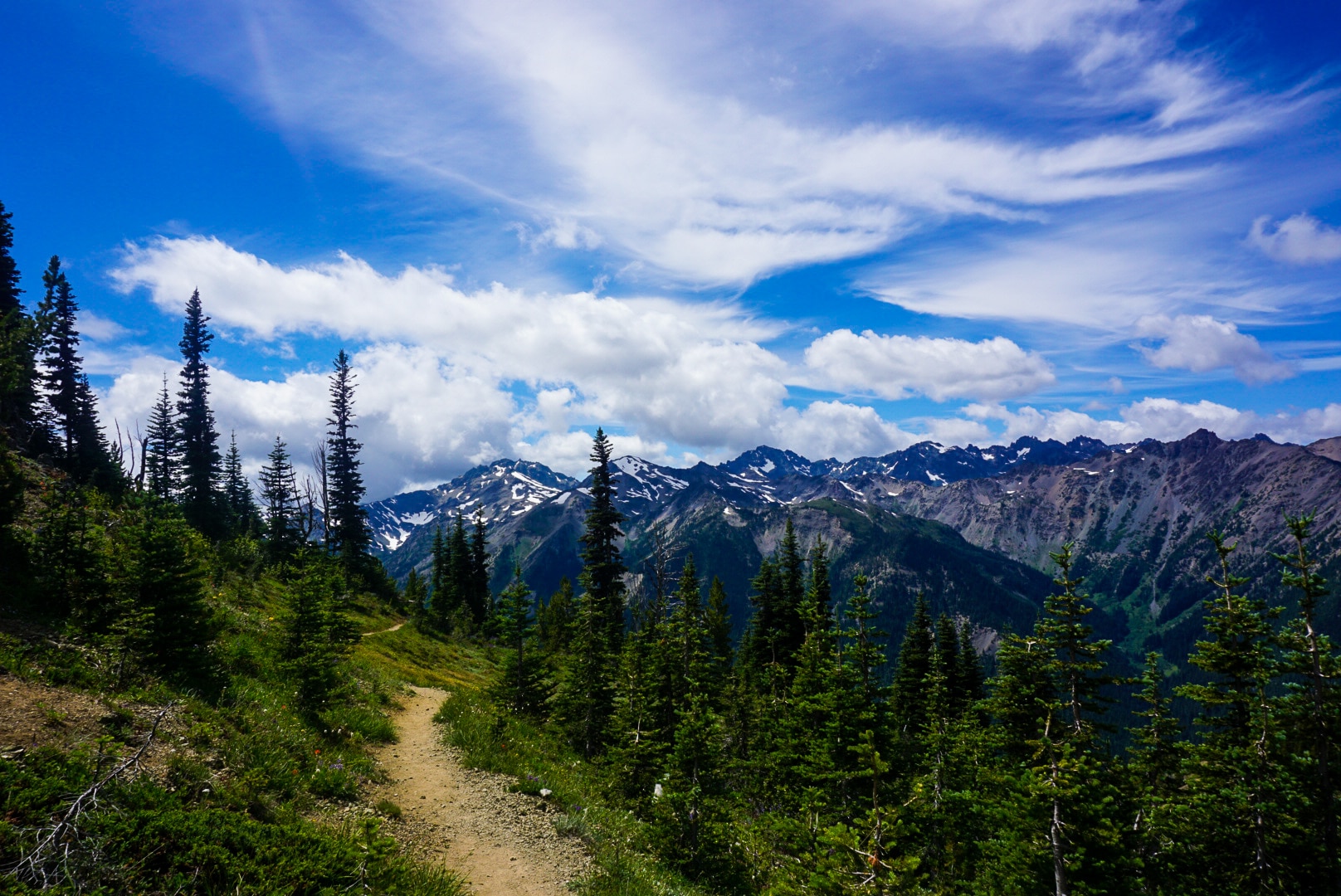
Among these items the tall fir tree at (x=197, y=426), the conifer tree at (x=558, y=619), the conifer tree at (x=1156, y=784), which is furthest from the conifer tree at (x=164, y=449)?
the conifer tree at (x=1156, y=784)

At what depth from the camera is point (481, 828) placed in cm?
1327

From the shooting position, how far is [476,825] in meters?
13.4

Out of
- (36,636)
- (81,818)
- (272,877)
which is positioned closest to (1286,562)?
(272,877)

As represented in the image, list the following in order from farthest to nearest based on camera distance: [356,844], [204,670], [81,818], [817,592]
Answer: [817,592] < [204,670] < [356,844] < [81,818]

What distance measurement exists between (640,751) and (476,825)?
20.6ft

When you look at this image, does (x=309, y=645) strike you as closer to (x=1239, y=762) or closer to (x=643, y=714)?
(x=643, y=714)

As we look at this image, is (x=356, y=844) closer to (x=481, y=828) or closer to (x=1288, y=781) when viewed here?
(x=481, y=828)

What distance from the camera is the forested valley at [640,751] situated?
7.96 metres

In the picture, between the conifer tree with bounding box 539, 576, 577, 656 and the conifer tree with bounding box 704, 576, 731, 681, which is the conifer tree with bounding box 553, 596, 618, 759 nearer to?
the conifer tree with bounding box 704, 576, 731, 681

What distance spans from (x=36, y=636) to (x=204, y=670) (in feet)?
10.7

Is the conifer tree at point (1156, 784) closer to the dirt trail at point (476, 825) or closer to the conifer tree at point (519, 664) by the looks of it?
the dirt trail at point (476, 825)

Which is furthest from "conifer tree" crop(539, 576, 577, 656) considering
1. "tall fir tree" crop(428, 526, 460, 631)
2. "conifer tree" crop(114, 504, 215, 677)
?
"conifer tree" crop(114, 504, 215, 677)

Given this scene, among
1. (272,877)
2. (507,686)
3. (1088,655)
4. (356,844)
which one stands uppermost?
(1088,655)

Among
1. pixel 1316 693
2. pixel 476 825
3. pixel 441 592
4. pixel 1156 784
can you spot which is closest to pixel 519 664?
pixel 476 825
